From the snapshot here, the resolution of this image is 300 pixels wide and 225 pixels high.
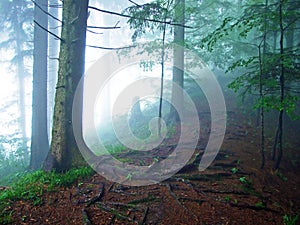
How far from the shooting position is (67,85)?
6.03 metres

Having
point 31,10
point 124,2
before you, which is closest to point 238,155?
point 31,10

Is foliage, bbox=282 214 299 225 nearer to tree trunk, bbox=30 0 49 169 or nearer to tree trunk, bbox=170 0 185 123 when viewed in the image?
tree trunk, bbox=170 0 185 123

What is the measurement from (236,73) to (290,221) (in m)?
17.9

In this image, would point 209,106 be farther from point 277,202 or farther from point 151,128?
point 277,202

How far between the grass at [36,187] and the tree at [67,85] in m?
0.38

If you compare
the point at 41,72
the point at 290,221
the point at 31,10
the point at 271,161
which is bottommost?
the point at 290,221

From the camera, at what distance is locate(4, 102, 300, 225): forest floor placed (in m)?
4.23

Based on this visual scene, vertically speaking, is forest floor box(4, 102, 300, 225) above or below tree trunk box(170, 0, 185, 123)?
below

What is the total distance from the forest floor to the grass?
15 centimetres

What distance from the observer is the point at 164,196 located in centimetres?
507

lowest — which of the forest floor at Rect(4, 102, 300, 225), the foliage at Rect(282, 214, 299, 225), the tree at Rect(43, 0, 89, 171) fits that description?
the foliage at Rect(282, 214, 299, 225)

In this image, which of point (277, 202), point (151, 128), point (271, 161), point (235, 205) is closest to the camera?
point (235, 205)

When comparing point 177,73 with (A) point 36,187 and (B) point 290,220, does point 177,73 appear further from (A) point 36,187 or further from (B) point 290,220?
(A) point 36,187

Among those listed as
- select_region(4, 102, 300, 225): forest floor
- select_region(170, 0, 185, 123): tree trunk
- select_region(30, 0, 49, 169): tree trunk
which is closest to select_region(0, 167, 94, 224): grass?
select_region(4, 102, 300, 225): forest floor
